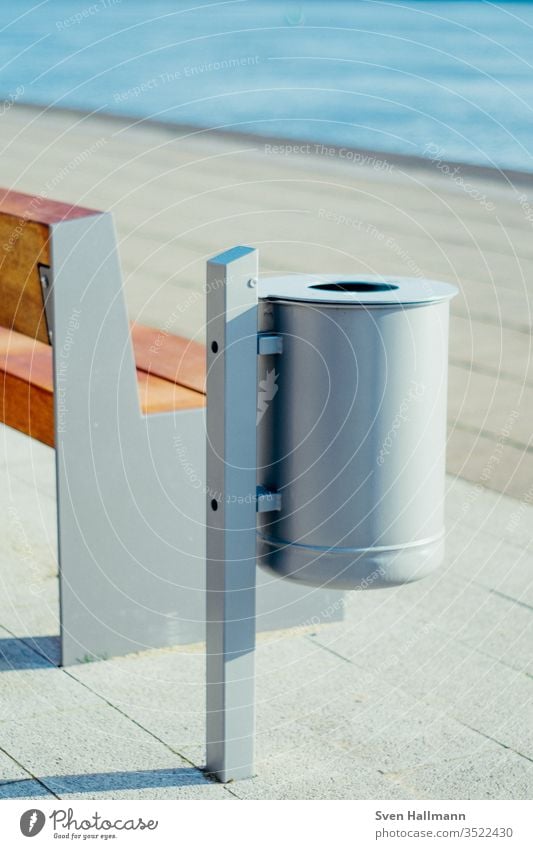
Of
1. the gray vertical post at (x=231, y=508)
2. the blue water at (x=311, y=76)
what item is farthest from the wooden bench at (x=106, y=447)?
the blue water at (x=311, y=76)

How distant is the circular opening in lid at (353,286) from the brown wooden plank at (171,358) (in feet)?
2.26

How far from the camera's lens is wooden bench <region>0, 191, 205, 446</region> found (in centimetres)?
368

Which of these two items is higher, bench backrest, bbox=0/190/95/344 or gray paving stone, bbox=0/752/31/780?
bench backrest, bbox=0/190/95/344

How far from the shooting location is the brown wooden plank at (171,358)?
158 inches

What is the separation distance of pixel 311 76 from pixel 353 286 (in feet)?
93.2

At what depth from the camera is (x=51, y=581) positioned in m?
4.30

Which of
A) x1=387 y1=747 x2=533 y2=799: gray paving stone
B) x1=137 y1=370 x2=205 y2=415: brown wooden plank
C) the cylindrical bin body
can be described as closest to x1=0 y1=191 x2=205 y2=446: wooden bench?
x1=137 y1=370 x2=205 y2=415: brown wooden plank

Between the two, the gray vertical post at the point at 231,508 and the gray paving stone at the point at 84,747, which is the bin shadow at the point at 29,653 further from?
the gray vertical post at the point at 231,508

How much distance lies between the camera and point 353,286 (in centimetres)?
338

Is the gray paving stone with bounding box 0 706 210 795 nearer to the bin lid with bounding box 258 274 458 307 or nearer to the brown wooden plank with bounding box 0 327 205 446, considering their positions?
the brown wooden plank with bounding box 0 327 205 446

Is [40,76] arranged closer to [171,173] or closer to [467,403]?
[171,173]

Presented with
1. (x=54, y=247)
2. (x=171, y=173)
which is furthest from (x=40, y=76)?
(x=54, y=247)

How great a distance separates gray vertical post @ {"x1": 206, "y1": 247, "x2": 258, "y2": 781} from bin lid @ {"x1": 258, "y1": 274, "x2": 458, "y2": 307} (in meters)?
0.14

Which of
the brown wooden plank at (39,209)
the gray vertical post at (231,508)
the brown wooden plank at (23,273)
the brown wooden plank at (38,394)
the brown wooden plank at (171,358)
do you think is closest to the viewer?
the gray vertical post at (231,508)
